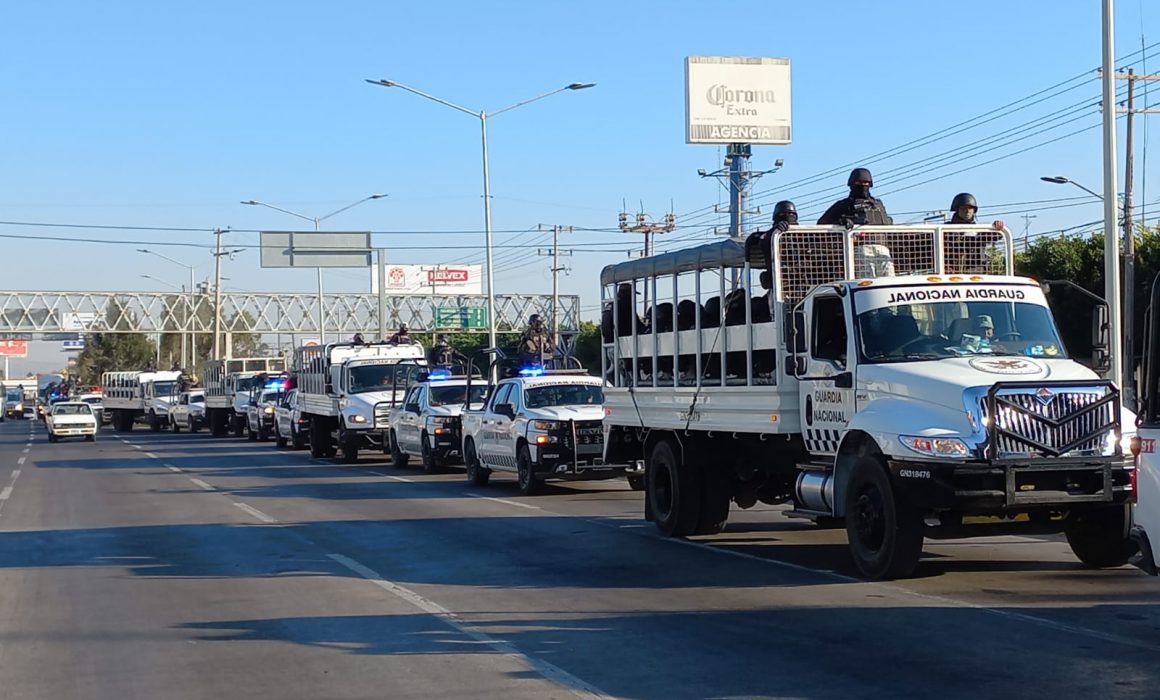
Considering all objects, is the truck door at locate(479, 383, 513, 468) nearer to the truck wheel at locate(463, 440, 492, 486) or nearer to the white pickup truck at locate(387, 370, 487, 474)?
the truck wheel at locate(463, 440, 492, 486)

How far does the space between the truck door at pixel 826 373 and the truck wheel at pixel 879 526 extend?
62 centimetres

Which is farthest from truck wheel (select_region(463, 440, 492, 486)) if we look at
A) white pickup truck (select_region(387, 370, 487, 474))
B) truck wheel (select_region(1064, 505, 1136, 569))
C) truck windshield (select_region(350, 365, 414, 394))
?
truck wheel (select_region(1064, 505, 1136, 569))

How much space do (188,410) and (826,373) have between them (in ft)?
168

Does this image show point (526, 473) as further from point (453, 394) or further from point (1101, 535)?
point (1101, 535)

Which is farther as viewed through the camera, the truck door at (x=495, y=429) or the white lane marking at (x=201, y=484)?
the white lane marking at (x=201, y=484)

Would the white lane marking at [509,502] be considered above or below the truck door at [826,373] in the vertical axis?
below

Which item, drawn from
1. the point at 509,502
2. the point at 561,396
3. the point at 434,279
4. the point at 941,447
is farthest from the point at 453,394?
the point at 434,279

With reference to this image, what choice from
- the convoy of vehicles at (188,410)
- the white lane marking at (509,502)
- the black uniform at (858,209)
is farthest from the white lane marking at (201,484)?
the convoy of vehicles at (188,410)

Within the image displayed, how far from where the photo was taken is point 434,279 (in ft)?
323

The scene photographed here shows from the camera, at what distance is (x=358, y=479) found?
2697 centimetres

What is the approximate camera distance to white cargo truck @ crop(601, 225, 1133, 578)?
10938 millimetres

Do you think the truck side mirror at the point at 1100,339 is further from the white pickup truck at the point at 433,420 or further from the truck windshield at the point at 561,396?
the white pickup truck at the point at 433,420

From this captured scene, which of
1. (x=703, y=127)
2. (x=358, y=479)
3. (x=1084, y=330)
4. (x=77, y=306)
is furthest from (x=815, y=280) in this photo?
(x=77, y=306)

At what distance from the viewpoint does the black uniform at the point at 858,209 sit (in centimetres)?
1359
